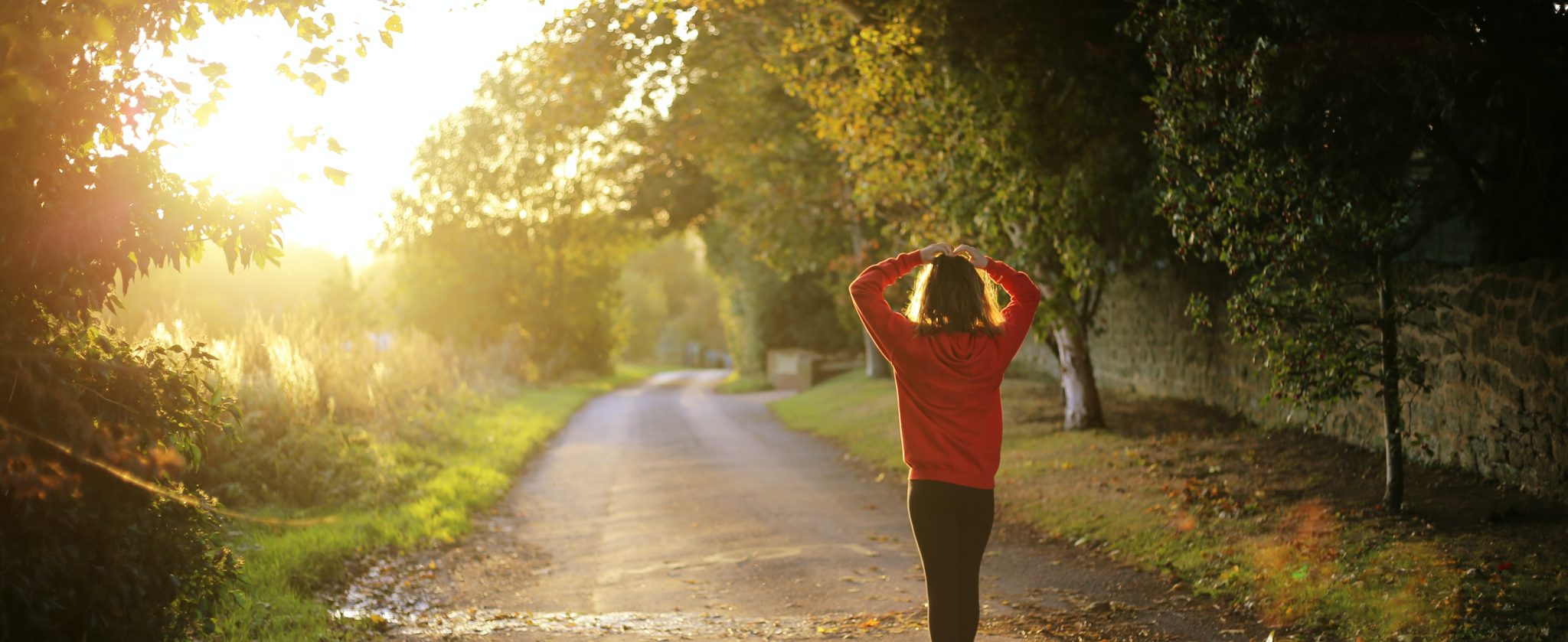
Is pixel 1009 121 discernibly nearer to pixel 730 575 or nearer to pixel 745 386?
pixel 730 575

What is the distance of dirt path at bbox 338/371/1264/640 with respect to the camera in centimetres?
707

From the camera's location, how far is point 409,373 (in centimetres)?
2088

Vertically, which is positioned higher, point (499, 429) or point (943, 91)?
point (943, 91)

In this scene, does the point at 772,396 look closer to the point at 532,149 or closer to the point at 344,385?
the point at 532,149

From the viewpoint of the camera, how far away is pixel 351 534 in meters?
9.73

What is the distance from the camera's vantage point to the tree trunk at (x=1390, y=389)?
28.4 feet

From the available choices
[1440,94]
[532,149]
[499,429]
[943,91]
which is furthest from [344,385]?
[532,149]

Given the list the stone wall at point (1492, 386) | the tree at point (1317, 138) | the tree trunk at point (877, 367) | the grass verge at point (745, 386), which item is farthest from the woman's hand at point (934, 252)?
the grass verge at point (745, 386)

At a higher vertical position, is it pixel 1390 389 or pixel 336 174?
pixel 336 174

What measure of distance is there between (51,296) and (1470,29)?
8332 mm

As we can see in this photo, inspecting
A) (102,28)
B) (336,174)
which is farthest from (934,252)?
(102,28)

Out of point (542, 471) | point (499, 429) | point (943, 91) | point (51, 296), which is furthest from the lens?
point (499, 429)

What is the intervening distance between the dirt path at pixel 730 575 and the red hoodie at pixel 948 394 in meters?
2.10

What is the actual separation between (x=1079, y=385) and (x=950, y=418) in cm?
1169
